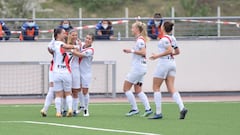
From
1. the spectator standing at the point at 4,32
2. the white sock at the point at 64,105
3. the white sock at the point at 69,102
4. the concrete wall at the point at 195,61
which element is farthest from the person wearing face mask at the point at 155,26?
the white sock at the point at 69,102

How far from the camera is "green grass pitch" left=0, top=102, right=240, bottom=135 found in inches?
607

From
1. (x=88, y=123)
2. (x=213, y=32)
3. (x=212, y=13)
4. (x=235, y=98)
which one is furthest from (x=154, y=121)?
(x=212, y=13)

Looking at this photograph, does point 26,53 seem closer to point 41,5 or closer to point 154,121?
point 154,121

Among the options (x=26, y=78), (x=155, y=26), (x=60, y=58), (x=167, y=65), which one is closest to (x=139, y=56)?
(x=167, y=65)

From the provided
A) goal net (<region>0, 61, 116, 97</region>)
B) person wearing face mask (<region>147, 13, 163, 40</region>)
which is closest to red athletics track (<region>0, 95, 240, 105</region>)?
goal net (<region>0, 61, 116, 97</region>)

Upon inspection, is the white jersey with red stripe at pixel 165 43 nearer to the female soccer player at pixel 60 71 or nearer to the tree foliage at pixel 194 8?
the female soccer player at pixel 60 71

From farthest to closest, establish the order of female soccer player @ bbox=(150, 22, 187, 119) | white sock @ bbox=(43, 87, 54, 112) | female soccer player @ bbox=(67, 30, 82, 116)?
female soccer player @ bbox=(67, 30, 82, 116), white sock @ bbox=(43, 87, 54, 112), female soccer player @ bbox=(150, 22, 187, 119)

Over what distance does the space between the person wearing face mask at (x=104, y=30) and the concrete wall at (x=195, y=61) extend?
31 centimetres

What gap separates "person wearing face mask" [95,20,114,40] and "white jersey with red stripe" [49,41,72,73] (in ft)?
28.8

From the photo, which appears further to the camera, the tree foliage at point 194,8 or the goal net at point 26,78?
the tree foliage at point 194,8

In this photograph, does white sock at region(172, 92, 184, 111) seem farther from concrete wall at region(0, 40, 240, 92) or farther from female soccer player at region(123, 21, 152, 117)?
concrete wall at region(0, 40, 240, 92)

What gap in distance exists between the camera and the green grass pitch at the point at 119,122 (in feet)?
50.6

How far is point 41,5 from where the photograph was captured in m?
49.3

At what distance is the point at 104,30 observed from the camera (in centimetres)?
2795
